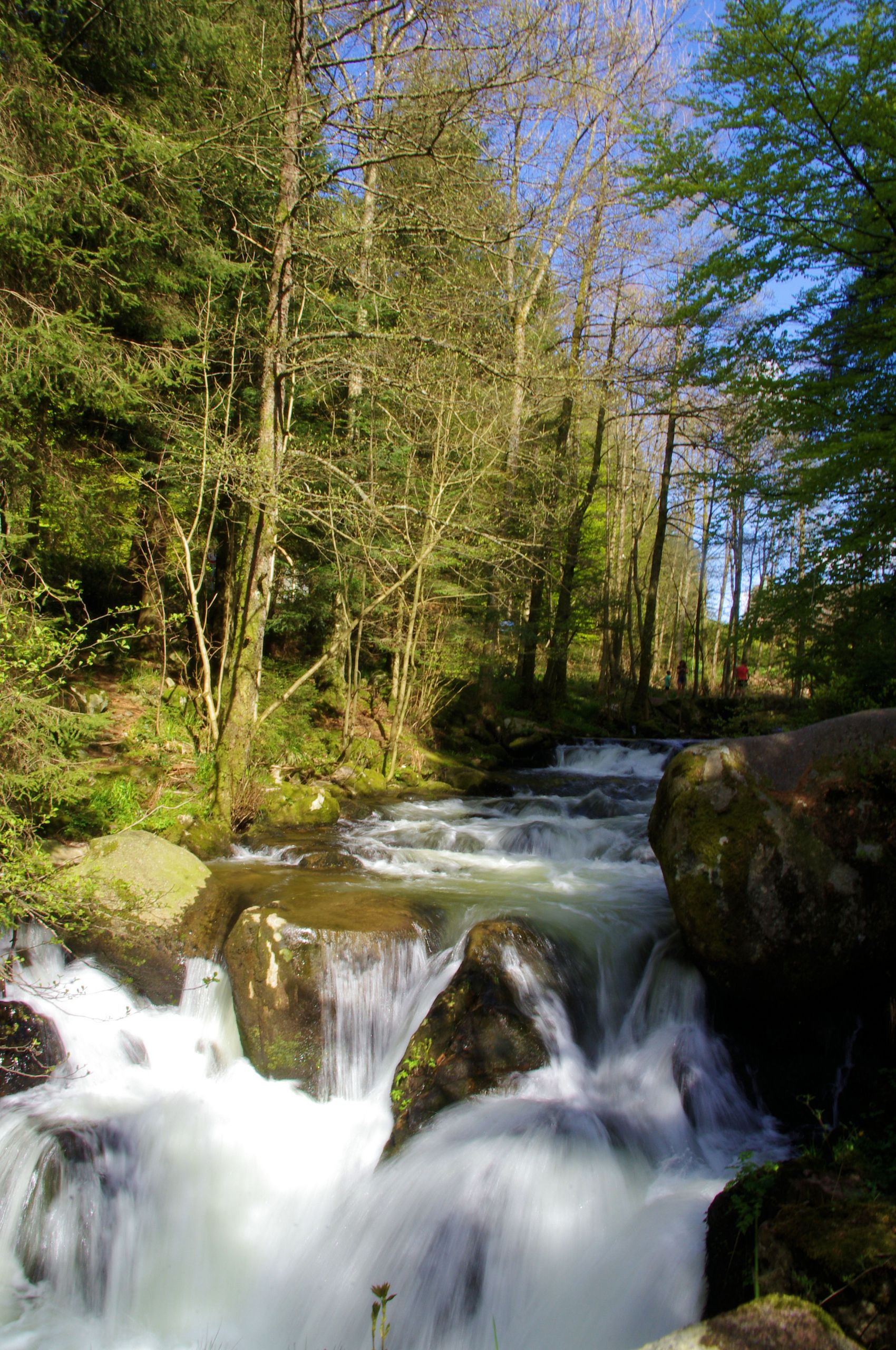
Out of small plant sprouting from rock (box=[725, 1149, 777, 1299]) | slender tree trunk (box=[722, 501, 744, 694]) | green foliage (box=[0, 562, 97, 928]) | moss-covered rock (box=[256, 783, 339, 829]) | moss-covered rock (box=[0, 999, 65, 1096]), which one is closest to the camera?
small plant sprouting from rock (box=[725, 1149, 777, 1299])

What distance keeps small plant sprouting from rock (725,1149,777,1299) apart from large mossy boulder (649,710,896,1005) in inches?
52.4

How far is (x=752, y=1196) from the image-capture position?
3256mm

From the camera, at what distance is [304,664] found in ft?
45.4

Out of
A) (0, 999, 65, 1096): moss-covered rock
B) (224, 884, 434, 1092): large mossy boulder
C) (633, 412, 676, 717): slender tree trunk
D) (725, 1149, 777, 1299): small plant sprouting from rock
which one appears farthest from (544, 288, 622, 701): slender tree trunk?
(725, 1149, 777, 1299): small plant sprouting from rock

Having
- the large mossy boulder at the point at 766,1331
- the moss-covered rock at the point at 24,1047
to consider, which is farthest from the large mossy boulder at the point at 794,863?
the moss-covered rock at the point at 24,1047

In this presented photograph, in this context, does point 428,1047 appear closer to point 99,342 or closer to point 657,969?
point 657,969

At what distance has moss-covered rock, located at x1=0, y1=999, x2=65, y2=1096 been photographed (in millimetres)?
4785

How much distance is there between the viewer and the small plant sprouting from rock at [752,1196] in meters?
3.01

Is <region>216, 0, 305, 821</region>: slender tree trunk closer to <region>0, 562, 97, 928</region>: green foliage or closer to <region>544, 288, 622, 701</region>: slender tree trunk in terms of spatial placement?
<region>0, 562, 97, 928</region>: green foliage

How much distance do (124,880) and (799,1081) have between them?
15.9ft

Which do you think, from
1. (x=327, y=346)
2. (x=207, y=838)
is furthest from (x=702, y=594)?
(x=207, y=838)

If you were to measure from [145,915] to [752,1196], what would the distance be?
438 centimetres

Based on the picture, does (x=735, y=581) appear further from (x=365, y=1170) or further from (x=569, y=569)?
(x=365, y=1170)

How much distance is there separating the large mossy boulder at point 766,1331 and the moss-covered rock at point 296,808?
7200 millimetres
